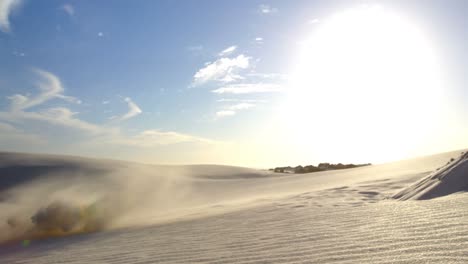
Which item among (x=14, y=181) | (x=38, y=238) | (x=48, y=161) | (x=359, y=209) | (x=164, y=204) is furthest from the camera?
(x=48, y=161)

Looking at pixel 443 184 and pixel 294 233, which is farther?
pixel 443 184

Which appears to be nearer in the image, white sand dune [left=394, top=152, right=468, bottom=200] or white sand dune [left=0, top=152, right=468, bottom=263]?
white sand dune [left=0, top=152, right=468, bottom=263]

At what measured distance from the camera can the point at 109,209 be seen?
32.4 feet

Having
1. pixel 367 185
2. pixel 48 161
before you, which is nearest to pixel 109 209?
pixel 367 185

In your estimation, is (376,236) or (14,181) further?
(14,181)

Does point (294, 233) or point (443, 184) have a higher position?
point (443, 184)

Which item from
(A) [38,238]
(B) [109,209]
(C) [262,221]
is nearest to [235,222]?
(C) [262,221]

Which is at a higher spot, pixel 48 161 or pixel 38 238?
pixel 48 161

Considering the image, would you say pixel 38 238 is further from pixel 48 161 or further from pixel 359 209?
pixel 48 161

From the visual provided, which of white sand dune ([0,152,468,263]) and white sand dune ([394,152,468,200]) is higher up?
white sand dune ([394,152,468,200])

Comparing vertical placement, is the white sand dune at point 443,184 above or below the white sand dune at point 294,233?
above

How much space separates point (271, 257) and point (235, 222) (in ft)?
8.24

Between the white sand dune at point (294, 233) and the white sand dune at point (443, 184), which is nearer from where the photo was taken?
the white sand dune at point (294, 233)

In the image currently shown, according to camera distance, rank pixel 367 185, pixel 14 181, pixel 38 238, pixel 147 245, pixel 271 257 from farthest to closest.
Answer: pixel 14 181 → pixel 367 185 → pixel 38 238 → pixel 147 245 → pixel 271 257
